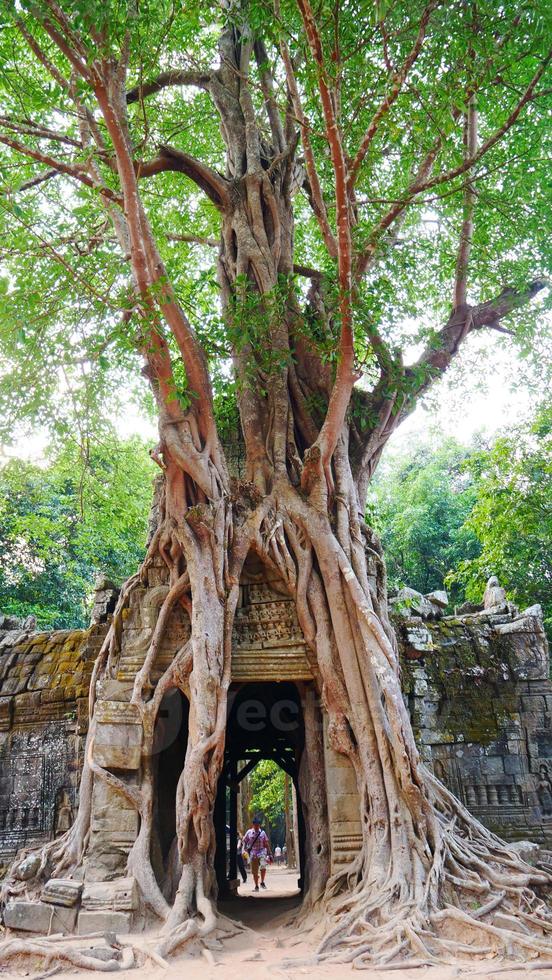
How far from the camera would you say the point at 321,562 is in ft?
18.6

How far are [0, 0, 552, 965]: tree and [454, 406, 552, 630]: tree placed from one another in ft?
7.29

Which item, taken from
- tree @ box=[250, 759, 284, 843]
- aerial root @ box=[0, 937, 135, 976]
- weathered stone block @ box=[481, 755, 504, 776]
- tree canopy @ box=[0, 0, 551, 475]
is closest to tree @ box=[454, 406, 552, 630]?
tree canopy @ box=[0, 0, 551, 475]

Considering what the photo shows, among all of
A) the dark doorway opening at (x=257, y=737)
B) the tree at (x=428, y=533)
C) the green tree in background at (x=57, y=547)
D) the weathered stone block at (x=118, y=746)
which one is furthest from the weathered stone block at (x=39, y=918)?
the tree at (x=428, y=533)

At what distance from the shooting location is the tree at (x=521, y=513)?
9258mm

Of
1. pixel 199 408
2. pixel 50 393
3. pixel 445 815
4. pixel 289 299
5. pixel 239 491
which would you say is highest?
pixel 289 299

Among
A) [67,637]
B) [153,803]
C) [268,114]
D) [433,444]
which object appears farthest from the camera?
[433,444]

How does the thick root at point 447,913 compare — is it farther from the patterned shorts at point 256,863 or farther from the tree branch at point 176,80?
the tree branch at point 176,80

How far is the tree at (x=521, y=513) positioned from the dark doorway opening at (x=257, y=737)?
373cm

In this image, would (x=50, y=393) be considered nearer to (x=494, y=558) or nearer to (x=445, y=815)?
(x=445, y=815)

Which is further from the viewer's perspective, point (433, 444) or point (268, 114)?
point (433, 444)

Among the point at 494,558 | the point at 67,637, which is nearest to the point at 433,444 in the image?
the point at 494,558

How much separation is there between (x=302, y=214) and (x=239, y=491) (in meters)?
4.79

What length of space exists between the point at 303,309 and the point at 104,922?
17.6 feet

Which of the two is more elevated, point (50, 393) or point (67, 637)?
point (50, 393)
